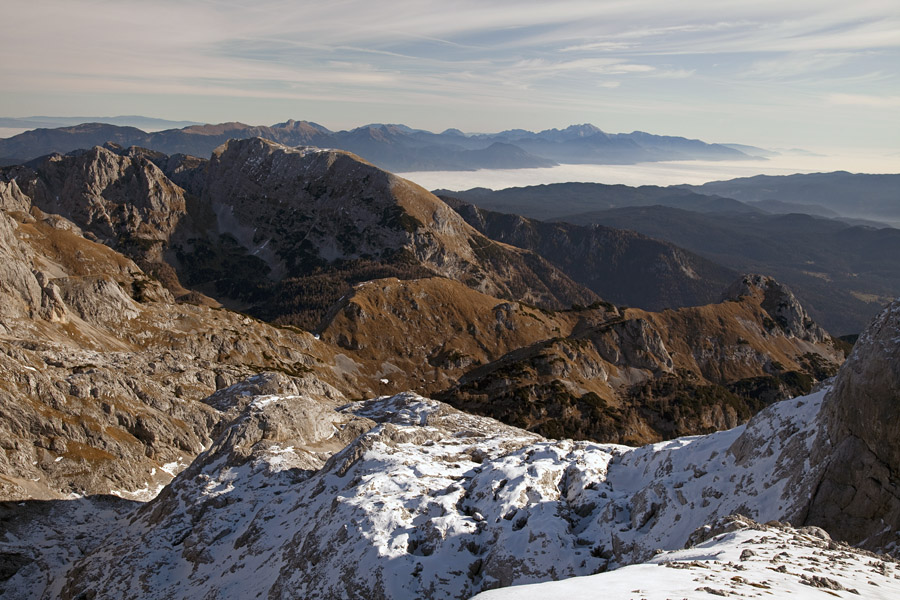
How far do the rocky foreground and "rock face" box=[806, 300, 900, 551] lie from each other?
0.11 meters

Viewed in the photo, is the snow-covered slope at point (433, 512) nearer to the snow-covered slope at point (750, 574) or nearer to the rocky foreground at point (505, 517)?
the rocky foreground at point (505, 517)

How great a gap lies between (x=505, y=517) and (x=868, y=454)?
30.9m

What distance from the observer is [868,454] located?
45688 mm

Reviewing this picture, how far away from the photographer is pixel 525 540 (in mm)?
51781

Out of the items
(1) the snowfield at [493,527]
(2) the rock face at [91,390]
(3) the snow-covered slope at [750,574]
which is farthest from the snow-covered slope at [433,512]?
(2) the rock face at [91,390]

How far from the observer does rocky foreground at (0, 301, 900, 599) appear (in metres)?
43.5

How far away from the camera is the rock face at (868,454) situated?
1740 inches

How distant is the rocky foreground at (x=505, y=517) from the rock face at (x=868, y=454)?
0.11 m

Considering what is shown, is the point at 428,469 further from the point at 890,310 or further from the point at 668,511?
the point at 890,310

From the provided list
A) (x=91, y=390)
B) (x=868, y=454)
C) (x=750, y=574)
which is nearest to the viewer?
(x=750, y=574)

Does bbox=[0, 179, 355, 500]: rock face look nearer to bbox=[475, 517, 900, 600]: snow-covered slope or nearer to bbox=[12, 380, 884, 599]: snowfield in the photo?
bbox=[12, 380, 884, 599]: snowfield

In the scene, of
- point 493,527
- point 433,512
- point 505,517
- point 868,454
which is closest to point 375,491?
point 433,512

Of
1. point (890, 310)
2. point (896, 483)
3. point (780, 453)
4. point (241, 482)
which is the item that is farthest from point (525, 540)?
point (241, 482)

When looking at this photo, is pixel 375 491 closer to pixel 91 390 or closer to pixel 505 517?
pixel 505 517
